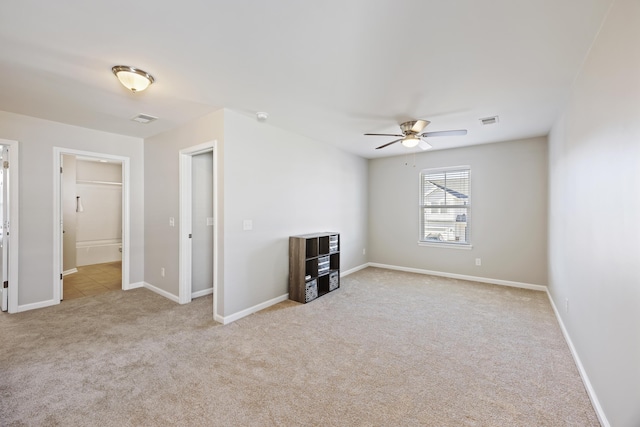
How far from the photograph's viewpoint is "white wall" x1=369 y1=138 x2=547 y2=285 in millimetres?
4516

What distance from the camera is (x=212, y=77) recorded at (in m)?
2.46

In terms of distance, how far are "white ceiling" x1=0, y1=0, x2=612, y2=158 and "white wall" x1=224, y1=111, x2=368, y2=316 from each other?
465 millimetres

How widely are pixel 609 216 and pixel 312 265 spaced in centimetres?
325

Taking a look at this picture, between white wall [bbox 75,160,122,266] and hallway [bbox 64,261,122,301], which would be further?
white wall [bbox 75,160,122,266]

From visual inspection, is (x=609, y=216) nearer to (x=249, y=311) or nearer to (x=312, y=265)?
(x=312, y=265)

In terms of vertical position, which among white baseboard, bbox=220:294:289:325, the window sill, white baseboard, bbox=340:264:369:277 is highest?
the window sill

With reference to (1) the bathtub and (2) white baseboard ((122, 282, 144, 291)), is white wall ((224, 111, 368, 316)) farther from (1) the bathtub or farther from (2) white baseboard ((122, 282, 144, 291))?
(1) the bathtub

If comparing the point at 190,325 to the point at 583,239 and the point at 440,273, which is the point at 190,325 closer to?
the point at 583,239

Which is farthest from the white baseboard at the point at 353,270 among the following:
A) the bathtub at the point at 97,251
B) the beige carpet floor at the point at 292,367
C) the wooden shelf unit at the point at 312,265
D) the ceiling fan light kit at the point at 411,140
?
the bathtub at the point at 97,251

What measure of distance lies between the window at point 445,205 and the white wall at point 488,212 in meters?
0.12

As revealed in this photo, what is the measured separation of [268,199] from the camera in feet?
12.3

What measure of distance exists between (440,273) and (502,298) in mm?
1337

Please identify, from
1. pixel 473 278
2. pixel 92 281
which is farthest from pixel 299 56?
pixel 92 281

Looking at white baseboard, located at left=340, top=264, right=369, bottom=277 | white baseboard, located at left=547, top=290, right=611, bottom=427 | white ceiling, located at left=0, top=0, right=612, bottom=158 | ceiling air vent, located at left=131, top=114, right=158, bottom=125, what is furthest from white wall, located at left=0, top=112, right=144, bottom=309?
white baseboard, located at left=547, top=290, right=611, bottom=427
